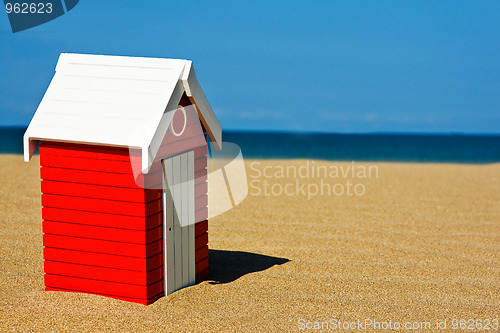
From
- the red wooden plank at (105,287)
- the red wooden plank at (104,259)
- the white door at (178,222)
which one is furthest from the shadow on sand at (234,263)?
the red wooden plank at (104,259)

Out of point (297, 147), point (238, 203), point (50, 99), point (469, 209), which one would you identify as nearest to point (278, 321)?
point (50, 99)

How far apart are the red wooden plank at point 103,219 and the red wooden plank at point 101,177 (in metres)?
0.35

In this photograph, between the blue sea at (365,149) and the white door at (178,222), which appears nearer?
the white door at (178,222)

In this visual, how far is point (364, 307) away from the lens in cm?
689

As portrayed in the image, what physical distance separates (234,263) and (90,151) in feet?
9.85

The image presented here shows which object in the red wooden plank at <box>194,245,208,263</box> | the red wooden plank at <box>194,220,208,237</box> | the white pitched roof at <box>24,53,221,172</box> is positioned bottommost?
the red wooden plank at <box>194,245,208,263</box>

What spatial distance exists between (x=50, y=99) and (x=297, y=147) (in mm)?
46618

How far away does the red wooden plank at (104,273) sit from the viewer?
6457 millimetres

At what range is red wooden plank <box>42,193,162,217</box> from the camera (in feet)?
20.7

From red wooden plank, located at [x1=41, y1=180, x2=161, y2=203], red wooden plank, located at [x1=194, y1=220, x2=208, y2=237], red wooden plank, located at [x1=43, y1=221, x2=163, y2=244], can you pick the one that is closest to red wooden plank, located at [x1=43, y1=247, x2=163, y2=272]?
red wooden plank, located at [x1=43, y1=221, x2=163, y2=244]

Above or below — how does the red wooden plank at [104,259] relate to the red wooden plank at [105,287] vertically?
above

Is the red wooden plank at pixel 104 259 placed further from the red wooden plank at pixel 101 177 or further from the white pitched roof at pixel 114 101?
the white pitched roof at pixel 114 101

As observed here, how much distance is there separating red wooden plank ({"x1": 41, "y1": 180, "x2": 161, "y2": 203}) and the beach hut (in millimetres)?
11

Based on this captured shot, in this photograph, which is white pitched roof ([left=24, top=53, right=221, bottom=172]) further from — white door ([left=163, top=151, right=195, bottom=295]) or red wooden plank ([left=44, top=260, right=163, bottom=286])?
red wooden plank ([left=44, top=260, right=163, bottom=286])
